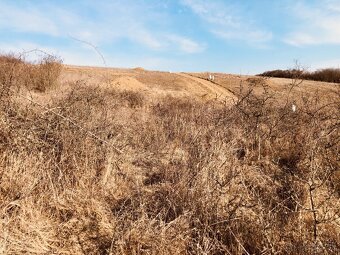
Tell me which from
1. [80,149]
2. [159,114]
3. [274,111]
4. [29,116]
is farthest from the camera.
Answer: [159,114]

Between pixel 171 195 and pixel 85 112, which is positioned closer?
pixel 171 195

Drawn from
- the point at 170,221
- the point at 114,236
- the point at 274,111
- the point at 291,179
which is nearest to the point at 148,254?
the point at 114,236

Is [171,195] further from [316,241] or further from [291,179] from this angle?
[291,179]

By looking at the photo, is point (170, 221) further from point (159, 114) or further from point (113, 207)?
point (159, 114)

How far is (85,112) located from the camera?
5.90 m

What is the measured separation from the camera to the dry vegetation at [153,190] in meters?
3.33

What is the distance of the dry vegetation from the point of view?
10.9 feet

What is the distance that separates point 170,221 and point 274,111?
487 centimetres

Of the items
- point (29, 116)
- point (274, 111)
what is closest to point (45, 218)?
point (29, 116)

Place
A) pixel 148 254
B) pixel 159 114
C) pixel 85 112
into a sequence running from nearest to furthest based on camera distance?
pixel 148 254 < pixel 85 112 < pixel 159 114

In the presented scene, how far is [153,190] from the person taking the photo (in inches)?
181

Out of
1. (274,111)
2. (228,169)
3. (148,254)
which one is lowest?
(148,254)

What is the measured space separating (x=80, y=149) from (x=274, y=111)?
4.66 metres

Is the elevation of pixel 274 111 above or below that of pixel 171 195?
above
